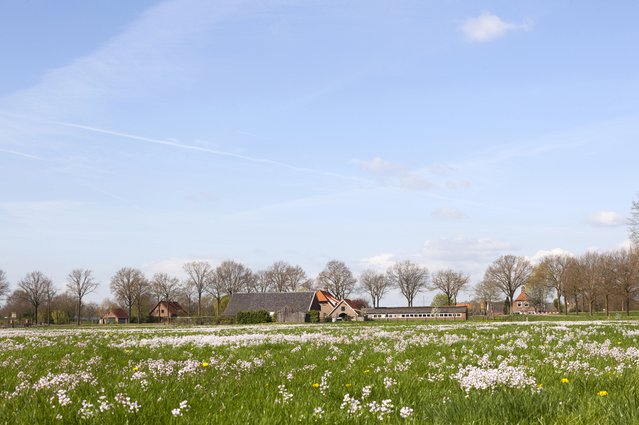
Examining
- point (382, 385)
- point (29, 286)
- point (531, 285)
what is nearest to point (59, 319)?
point (29, 286)

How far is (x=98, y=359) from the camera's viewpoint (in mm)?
11102

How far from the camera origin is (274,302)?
106625 mm

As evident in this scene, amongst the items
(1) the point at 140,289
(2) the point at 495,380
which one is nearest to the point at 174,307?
(1) the point at 140,289

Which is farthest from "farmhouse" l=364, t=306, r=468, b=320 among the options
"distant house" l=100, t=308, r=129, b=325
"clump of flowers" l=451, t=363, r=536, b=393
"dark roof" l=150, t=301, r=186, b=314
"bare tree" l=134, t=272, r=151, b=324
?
"distant house" l=100, t=308, r=129, b=325

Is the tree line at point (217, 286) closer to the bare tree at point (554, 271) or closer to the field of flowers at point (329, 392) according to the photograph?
the bare tree at point (554, 271)

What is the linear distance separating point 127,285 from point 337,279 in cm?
5184

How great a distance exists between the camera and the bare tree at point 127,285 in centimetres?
12594

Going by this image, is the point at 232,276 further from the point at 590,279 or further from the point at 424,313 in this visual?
the point at 590,279

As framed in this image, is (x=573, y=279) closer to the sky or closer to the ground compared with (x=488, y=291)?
closer to the sky

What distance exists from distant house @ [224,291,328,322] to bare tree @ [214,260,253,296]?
21.6 metres

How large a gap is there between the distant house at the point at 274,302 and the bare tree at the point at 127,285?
32.2m

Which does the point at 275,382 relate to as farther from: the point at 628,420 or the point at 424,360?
the point at 628,420

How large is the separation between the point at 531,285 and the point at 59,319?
117452mm

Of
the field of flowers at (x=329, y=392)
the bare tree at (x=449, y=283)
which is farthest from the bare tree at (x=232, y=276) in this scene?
the field of flowers at (x=329, y=392)
